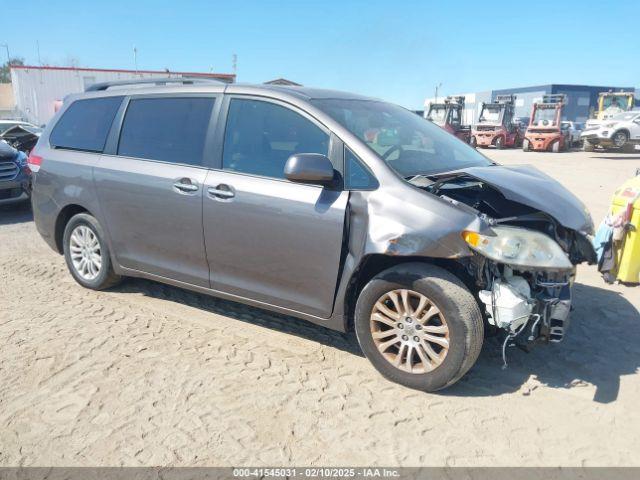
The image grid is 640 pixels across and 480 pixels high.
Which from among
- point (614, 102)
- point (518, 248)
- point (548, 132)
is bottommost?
point (548, 132)

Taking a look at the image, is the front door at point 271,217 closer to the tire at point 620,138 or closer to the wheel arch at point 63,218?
the wheel arch at point 63,218

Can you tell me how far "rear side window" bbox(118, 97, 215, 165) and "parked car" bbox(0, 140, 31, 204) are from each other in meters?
5.32

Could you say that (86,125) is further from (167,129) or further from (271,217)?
(271,217)

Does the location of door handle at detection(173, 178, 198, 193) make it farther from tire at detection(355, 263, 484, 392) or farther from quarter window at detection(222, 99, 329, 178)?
tire at detection(355, 263, 484, 392)

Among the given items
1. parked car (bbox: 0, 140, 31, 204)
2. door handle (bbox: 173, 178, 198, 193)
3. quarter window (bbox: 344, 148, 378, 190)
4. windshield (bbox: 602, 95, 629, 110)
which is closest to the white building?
parked car (bbox: 0, 140, 31, 204)

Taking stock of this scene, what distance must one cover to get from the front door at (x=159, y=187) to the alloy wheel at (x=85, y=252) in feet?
1.24

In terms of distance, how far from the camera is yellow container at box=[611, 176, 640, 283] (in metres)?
4.85

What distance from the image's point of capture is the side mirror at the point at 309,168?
321 centimetres

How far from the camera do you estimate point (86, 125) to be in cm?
482

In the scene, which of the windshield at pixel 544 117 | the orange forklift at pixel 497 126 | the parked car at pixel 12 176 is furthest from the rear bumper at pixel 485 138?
the parked car at pixel 12 176

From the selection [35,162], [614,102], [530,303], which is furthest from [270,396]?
[614,102]

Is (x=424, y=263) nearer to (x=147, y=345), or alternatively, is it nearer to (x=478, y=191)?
(x=478, y=191)

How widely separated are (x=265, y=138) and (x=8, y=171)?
7.06 meters

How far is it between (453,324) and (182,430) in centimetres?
168
